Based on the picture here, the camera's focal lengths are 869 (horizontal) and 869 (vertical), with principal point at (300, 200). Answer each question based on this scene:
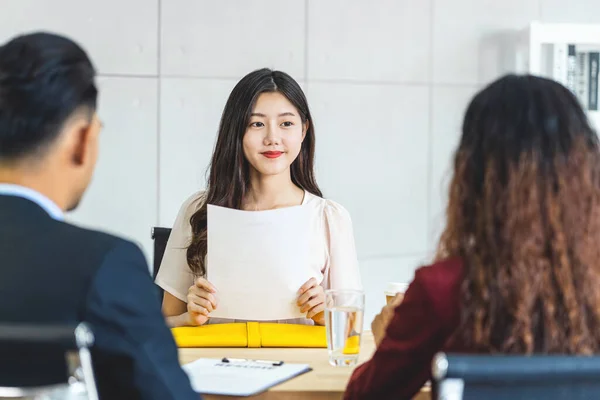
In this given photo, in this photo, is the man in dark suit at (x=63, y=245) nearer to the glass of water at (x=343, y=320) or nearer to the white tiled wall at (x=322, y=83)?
the glass of water at (x=343, y=320)

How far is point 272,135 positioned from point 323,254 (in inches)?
14.8

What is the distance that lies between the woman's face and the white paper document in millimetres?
352

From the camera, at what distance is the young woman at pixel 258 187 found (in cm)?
251

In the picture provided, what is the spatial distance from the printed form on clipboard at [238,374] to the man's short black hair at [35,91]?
55cm

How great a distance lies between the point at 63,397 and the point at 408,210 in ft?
11.9

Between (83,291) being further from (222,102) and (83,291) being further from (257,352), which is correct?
Answer: (222,102)

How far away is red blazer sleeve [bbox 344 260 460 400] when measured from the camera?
1.40 meters

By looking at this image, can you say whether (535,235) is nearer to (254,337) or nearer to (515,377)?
(515,377)

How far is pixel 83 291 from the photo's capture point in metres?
1.25

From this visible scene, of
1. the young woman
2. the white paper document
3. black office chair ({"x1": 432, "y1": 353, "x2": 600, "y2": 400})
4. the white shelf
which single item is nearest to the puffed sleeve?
the young woman

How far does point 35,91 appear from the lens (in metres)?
1.33

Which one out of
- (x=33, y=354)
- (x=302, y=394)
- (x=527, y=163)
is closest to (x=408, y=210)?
(x=302, y=394)

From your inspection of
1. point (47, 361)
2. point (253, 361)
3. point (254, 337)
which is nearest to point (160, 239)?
point (254, 337)

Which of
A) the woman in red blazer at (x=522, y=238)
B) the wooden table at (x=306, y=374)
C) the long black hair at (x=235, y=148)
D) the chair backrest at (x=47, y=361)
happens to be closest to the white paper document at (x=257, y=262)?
the wooden table at (x=306, y=374)
